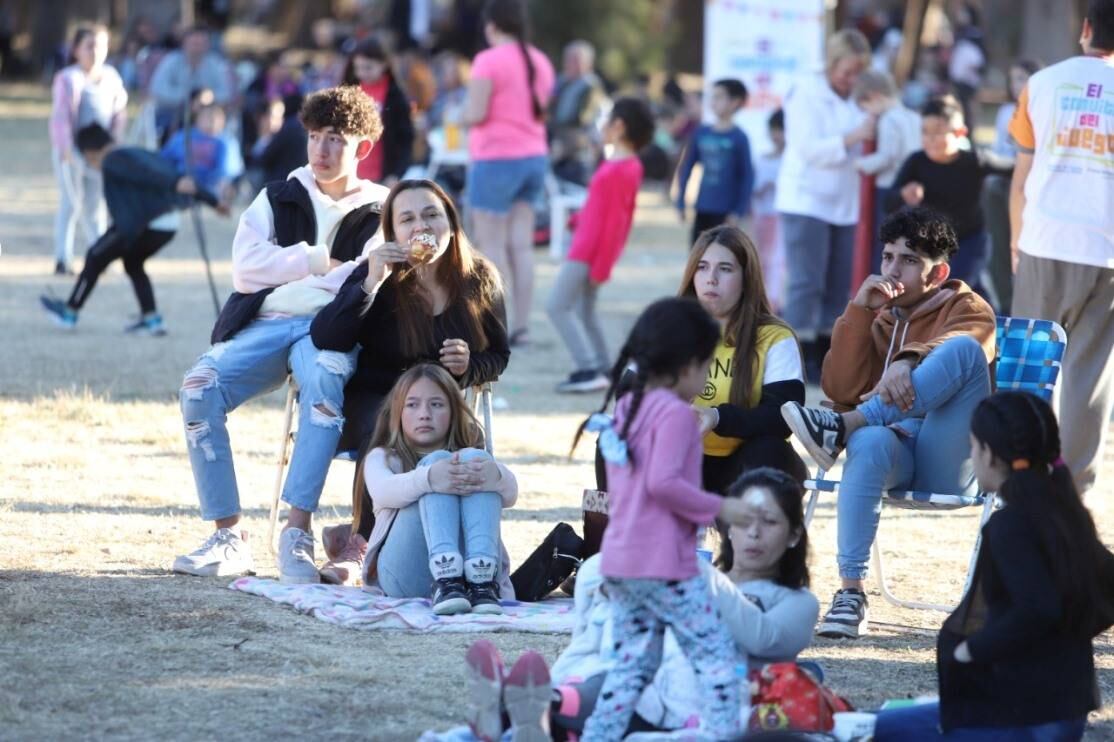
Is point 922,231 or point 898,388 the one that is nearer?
point 898,388

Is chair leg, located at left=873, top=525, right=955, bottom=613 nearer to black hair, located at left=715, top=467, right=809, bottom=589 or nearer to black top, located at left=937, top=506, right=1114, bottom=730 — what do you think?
black hair, located at left=715, top=467, right=809, bottom=589

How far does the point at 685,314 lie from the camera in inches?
149

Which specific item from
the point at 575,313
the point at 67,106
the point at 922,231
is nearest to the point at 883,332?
the point at 922,231

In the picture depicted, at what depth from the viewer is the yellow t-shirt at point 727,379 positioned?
5379 mm

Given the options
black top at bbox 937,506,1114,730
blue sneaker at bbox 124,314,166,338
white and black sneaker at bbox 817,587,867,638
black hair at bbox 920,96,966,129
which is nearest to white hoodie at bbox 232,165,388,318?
white and black sneaker at bbox 817,587,867,638

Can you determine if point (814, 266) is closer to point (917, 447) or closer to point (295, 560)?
point (917, 447)

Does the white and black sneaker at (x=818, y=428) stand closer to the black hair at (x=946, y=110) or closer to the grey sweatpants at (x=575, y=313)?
the black hair at (x=946, y=110)

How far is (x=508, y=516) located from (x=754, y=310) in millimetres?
1876

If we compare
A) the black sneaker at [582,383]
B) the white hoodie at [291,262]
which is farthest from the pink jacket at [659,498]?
the black sneaker at [582,383]

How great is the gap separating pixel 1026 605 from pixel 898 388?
1.59 m

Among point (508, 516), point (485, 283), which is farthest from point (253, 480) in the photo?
point (485, 283)

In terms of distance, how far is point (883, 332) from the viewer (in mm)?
5551

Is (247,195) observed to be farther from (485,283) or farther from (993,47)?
(993,47)

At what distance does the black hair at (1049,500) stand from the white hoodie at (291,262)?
2619 mm
